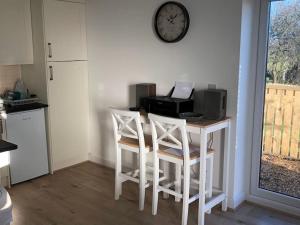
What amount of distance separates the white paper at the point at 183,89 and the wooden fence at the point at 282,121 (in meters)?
0.72

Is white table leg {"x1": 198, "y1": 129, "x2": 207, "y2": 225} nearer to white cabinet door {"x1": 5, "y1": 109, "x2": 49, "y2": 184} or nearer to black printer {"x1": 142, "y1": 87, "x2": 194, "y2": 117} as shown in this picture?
black printer {"x1": 142, "y1": 87, "x2": 194, "y2": 117}

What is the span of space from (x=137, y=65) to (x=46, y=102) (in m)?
1.17

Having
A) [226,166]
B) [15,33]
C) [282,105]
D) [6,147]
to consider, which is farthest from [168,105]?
[15,33]

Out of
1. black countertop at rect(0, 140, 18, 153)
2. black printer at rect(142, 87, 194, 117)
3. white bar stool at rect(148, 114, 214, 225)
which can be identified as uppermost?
black printer at rect(142, 87, 194, 117)

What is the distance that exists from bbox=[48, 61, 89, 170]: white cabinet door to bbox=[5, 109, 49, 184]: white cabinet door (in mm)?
137

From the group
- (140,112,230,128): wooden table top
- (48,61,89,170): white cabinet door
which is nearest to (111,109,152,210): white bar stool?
(140,112,230,128): wooden table top

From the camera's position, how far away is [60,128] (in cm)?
406

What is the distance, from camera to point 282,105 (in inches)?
121

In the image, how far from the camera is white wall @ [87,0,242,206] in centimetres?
300

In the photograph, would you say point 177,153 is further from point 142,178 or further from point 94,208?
point 94,208

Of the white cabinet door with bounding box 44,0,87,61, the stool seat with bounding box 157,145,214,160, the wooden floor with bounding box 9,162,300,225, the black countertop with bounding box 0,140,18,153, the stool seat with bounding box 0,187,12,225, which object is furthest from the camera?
the white cabinet door with bounding box 44,0,87,61

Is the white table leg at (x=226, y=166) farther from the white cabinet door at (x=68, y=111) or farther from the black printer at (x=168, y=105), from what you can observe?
the white cabinet door at (x=68, y=111)

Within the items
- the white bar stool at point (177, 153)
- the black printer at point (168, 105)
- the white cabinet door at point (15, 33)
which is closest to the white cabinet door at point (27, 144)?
the white cabinet door at point (15, 33)

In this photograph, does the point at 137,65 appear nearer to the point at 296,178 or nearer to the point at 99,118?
the point at 99,118
